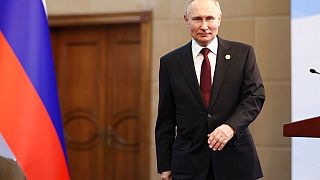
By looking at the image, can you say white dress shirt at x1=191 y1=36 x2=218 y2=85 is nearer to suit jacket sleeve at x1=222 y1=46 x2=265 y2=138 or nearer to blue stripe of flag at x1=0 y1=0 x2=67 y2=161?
suit jacket sleeve at x1=222 y1=46 x2=265 y2=138

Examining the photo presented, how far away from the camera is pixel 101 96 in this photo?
4.07 metres

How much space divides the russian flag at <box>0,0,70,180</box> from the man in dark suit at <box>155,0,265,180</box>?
0.62m

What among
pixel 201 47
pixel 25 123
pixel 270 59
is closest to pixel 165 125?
pixel 201 47

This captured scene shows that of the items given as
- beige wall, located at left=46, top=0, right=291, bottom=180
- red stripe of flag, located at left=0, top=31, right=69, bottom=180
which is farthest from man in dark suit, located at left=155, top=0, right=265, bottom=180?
beige wall, located at left=46, top=0, right=291, bottom=180

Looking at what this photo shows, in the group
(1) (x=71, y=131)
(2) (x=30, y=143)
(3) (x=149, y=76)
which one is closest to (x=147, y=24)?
(3) (x=149, y=76)

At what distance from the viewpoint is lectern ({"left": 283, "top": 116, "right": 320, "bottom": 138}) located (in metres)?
1.40

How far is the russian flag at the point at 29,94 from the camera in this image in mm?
2113

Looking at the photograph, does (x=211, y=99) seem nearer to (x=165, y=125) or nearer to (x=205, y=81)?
(x=205, y=81)

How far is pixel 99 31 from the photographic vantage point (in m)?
4.09

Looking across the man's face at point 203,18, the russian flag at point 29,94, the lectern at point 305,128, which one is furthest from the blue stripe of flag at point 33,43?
the lectern at point 305,128

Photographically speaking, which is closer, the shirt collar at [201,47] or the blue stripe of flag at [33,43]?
the shirt collar at [201,47]

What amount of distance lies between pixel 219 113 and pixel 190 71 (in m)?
0.22

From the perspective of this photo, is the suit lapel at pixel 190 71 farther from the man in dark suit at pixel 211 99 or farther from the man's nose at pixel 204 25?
the man's nose at pixel 204 25

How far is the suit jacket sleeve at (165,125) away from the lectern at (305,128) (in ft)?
2.13
